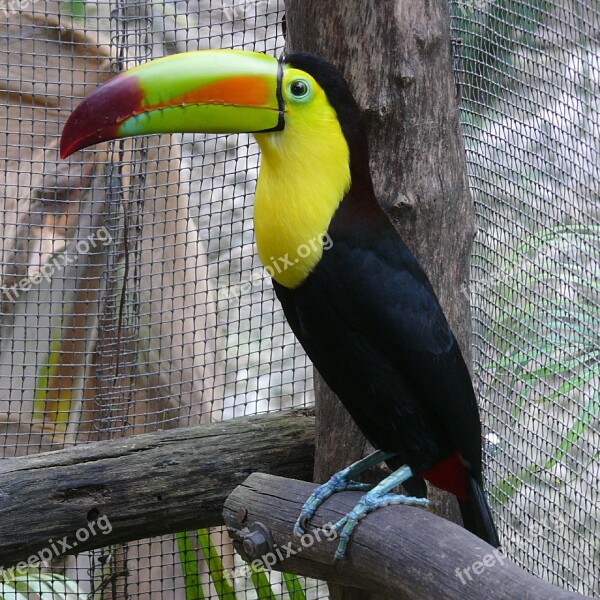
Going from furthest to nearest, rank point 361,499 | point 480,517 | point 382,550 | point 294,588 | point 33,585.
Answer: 1. point 33,585
2. point 294,588
3. point 480,517
4. point 361,499
5. point 382,550

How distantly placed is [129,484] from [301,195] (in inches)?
30.4

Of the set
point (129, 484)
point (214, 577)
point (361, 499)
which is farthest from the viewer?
point (214, 577)

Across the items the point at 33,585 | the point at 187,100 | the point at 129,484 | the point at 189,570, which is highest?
the point at 187,100

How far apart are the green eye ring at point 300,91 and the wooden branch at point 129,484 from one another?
81 cm

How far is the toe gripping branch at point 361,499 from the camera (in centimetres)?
147

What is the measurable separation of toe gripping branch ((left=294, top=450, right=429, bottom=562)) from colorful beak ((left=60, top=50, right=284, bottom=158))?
65 cm

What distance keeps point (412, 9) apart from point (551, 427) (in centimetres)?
109

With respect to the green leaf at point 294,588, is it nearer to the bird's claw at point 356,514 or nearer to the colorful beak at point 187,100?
the bird's claw at point 356,514

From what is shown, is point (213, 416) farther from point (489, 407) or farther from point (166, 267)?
point (489, 407)

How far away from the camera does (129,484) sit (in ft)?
5.98

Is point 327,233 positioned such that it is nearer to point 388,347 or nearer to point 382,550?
Result: point 388,347

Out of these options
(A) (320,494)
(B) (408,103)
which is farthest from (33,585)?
(B) (408,103)

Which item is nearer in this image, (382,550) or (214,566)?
(382,550)

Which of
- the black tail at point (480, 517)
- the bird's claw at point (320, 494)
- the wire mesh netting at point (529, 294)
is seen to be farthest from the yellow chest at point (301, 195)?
the wire mesh netting at point (529, 294)
